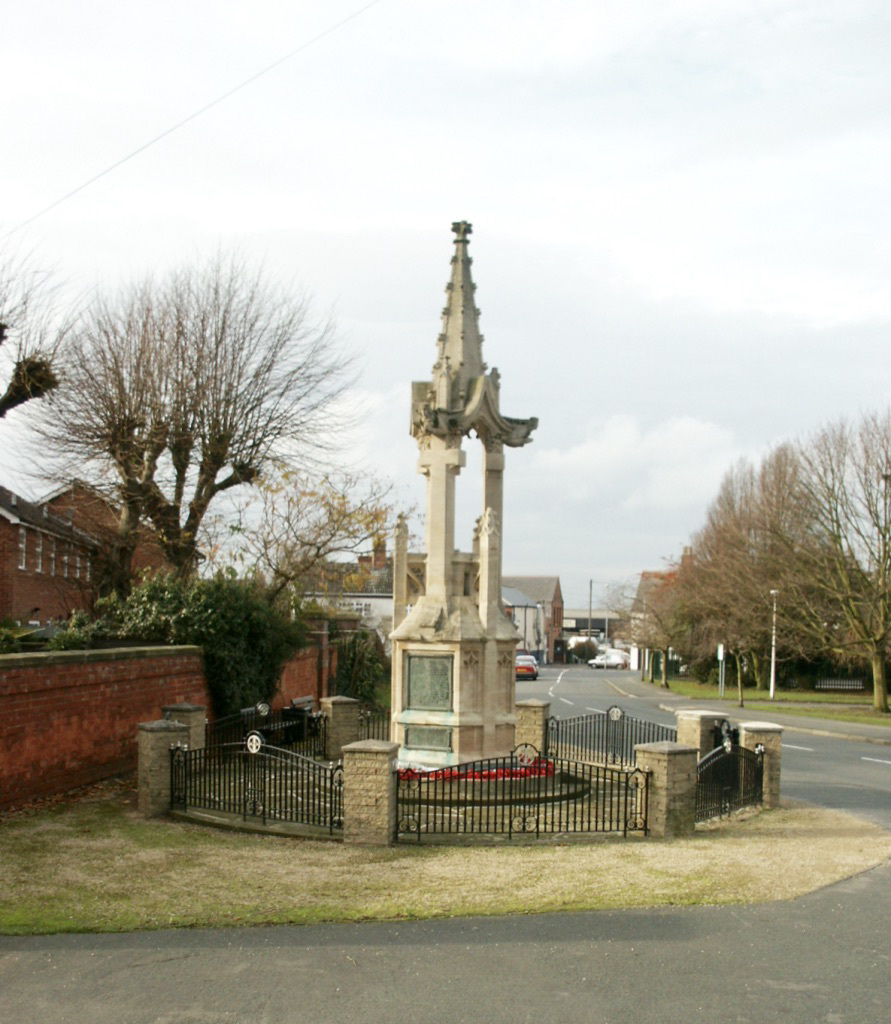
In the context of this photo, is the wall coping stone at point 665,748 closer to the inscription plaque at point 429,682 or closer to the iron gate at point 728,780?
the iron gate at point 728,780

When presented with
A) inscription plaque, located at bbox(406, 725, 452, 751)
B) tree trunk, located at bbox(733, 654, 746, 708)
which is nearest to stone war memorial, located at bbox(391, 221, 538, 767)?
inscription plaque, located at bbox(406, 725, 452, 751)

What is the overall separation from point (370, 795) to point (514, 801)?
2.50 meters

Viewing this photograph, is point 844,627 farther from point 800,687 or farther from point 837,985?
point 837,985

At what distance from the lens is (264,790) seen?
40.6 ft

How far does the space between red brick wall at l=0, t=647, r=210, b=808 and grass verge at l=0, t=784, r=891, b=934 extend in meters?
0.80

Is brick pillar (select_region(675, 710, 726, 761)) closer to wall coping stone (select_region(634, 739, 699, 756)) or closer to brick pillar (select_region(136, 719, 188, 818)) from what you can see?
wall coping stone (select_region(634, 739, 699, 756))

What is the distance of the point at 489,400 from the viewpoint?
587 inches

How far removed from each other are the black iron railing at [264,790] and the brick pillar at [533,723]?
17.4ft

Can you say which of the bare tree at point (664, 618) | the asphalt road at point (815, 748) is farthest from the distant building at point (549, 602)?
the asphalt road at point (815, 748)

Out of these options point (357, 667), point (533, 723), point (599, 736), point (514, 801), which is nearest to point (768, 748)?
point (514, 801)

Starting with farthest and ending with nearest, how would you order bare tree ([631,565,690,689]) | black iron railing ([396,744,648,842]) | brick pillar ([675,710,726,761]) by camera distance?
1. bare tree ([631,565,690,689])
2. brick pillar ([675,710,726,761])
3. black iron railing ([396,744,648,842])

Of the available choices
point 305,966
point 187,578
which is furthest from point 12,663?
point 187,578

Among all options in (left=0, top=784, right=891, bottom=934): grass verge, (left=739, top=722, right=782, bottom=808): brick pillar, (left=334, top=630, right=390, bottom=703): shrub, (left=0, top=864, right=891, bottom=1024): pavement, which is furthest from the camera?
(left=334, top=630, right=390, bottom=703): shrub

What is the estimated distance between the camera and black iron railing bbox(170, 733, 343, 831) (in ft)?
39.1
